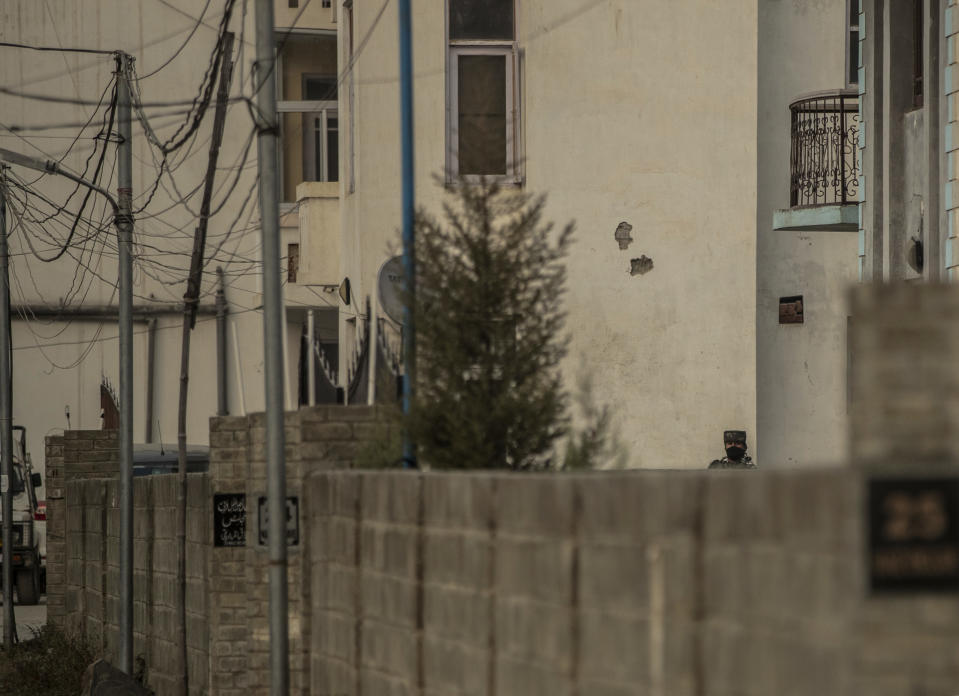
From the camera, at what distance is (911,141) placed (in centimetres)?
1753

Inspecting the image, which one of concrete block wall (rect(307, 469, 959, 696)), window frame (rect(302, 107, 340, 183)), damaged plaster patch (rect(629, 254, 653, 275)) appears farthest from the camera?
window frame (rect(302, 107, 340, 183))

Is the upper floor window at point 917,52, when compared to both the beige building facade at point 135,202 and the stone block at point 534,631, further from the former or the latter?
the beige building facade at point 135,202

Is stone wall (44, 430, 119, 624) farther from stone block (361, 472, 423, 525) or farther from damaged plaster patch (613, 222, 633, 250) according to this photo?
stone block (361, 472, 423, 525)

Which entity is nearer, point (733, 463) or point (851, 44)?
point (733, 463)

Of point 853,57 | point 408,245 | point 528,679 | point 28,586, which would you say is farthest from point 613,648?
point 28,586

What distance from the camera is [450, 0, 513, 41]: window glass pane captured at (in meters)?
19.5

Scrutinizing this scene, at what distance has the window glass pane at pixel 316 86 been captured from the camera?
37.6m

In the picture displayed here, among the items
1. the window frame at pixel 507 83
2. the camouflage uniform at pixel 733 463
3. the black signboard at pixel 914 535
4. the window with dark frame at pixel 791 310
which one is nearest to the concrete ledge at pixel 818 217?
the window with dark frame at pixel 791 310

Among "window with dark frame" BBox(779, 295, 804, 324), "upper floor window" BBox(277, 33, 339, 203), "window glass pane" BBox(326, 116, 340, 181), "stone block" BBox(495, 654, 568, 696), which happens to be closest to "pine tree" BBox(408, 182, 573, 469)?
"stone block" BBox(495, 654, 568, 696)

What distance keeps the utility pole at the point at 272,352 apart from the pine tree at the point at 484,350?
171 cm

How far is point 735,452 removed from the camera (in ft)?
65.4

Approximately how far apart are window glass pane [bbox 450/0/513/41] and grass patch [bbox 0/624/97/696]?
7.82 meters

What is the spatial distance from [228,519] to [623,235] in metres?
6.67

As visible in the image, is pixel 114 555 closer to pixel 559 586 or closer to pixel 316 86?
pixel 559 586
